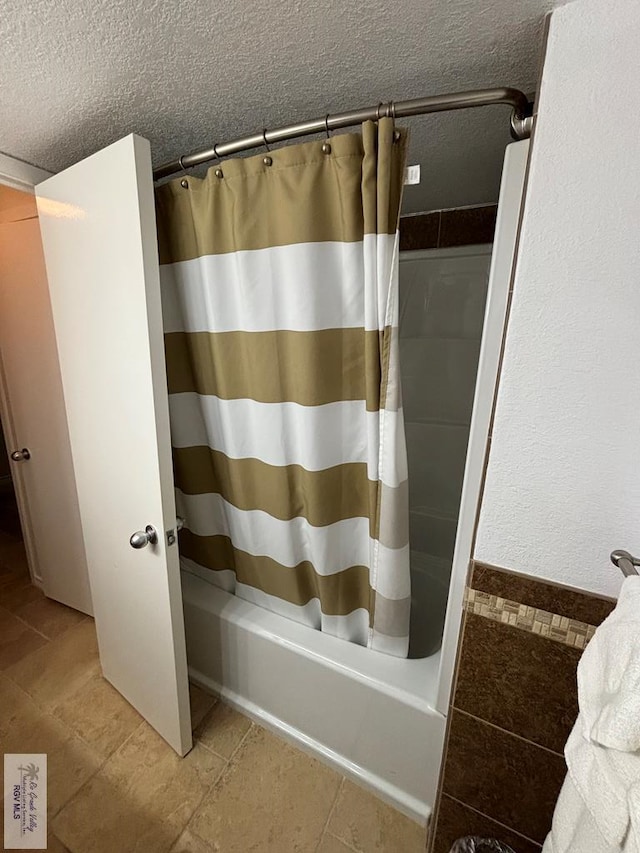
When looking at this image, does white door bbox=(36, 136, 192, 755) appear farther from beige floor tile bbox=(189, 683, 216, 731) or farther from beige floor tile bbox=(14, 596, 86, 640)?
beige floor tile bbox=(14, 596, 86, 640)

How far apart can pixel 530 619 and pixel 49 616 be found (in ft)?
7.60

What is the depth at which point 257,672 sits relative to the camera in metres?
1.37

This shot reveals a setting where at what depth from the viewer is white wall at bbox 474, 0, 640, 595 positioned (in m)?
0.59

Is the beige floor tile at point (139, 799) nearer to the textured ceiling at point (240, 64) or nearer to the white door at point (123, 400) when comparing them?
the white door at point (123, 400)

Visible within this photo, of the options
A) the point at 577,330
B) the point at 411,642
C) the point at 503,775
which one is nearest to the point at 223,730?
the point at 411,642

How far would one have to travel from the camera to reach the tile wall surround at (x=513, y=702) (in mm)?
778


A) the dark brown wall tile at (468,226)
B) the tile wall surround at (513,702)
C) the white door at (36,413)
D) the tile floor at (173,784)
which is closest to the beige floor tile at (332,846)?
the tile floor at (173,784)

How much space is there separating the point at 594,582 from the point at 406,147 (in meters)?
1.04

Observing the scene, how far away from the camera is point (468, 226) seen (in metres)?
1.62

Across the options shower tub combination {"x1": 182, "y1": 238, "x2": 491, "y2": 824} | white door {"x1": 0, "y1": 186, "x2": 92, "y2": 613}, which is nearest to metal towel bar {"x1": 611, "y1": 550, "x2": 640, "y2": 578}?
shower tub combination {"x1": 182, "y1": 238, "x2": 491, "y2": 824}

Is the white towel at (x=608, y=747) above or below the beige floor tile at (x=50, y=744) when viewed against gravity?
above

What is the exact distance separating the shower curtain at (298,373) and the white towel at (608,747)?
551 mm

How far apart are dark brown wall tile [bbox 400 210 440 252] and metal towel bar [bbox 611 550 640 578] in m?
1.48

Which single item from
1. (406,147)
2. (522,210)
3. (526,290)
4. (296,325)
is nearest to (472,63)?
(406,147)
